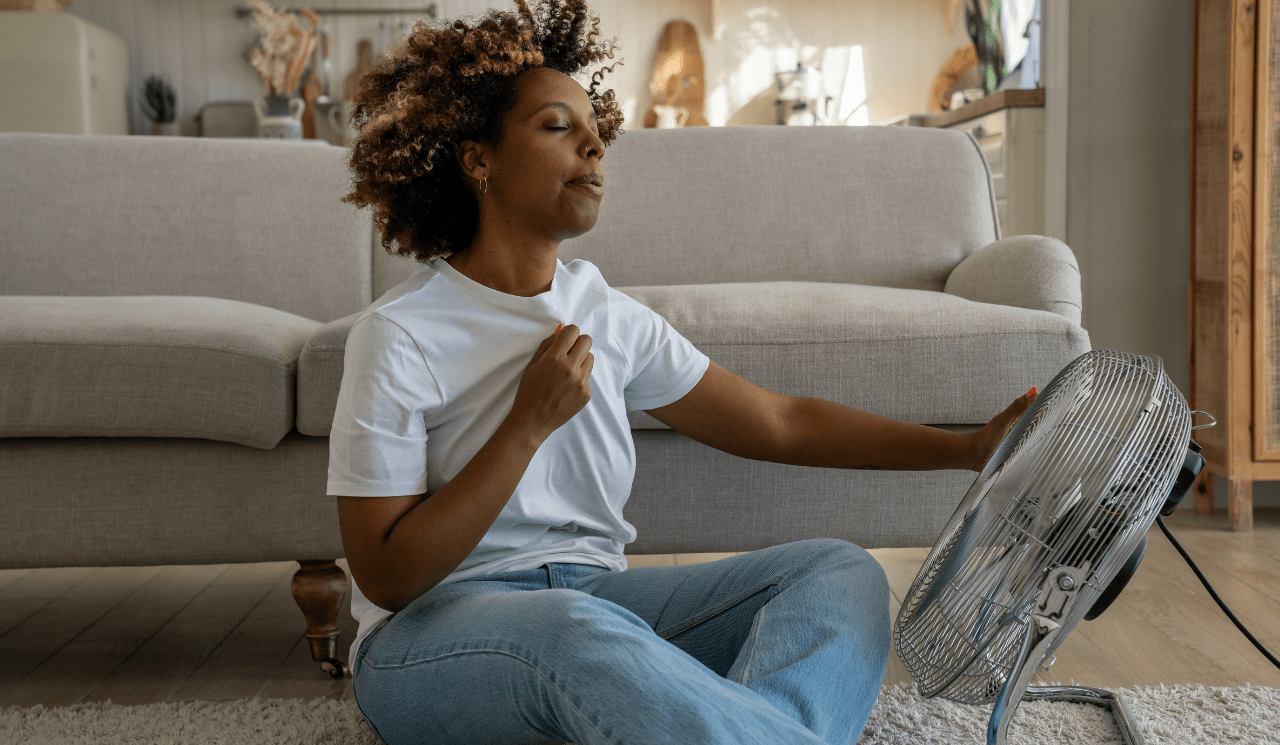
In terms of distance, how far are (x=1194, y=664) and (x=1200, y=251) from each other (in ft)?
4.16

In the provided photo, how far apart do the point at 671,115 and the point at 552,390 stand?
3.67 m

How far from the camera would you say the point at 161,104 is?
425 cm

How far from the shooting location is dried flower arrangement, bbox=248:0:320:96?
385 centimetres

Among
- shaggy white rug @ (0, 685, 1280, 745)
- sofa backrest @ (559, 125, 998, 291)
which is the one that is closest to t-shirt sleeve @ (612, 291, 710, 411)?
shaggy white rug @ (0, 685, 1280, 745)

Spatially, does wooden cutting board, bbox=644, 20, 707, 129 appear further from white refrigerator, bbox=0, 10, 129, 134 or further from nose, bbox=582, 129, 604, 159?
nose, bbox=582, 129, 604, 159

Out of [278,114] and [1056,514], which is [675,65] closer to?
[278,114]

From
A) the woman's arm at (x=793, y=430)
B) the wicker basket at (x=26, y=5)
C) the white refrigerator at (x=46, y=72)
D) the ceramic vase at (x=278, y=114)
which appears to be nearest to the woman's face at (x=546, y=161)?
the woman's arm at (x=793, y=430)

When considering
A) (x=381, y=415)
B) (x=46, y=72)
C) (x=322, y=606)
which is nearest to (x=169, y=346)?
(x=322, y=606)

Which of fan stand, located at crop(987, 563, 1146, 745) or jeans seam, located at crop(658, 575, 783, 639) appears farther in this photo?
jeans seam, located at crop(658, 575, 783, 639)

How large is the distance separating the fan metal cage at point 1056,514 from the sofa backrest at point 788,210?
1.11 m

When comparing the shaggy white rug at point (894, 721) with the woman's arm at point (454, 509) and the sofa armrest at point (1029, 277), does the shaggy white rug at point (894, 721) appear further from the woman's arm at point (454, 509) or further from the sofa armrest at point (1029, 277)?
the sofa armrest at point (1029, 277)

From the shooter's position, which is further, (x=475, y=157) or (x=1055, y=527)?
(x=475, y=157)

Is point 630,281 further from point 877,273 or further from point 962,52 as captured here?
point 962,52

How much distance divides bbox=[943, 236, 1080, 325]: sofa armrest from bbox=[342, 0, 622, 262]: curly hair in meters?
0.80
